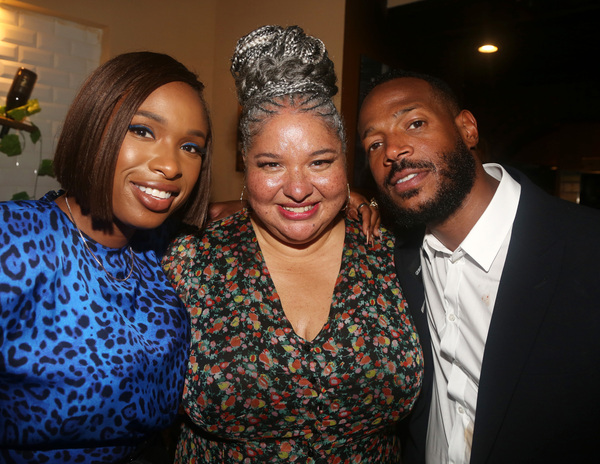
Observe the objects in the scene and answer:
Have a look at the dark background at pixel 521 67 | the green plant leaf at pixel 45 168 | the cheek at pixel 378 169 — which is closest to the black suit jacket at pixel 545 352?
the cheek at pixel 378 169

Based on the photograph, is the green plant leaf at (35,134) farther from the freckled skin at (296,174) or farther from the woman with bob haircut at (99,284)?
the freckled skin at (296,174)

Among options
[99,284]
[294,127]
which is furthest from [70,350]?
[294,127]

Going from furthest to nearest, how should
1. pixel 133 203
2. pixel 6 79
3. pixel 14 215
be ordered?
pixel 6 79 → pixel 133 203 → pixel 14 215

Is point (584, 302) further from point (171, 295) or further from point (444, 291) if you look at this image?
point (171, 295)

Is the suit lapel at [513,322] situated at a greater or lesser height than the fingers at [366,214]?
lesser

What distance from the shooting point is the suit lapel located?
1.27 m

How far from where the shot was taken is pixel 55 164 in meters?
1.33

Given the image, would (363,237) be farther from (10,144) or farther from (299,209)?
(10,144)

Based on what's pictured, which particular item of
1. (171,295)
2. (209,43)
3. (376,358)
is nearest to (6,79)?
(209,43)

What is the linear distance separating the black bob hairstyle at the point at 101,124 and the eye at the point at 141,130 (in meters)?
0.04

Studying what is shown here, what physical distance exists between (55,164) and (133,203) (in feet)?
0.89

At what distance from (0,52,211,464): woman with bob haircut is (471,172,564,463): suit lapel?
940 mm

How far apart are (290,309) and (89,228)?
27.6 inches

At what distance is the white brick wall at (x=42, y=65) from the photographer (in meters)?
3.39
